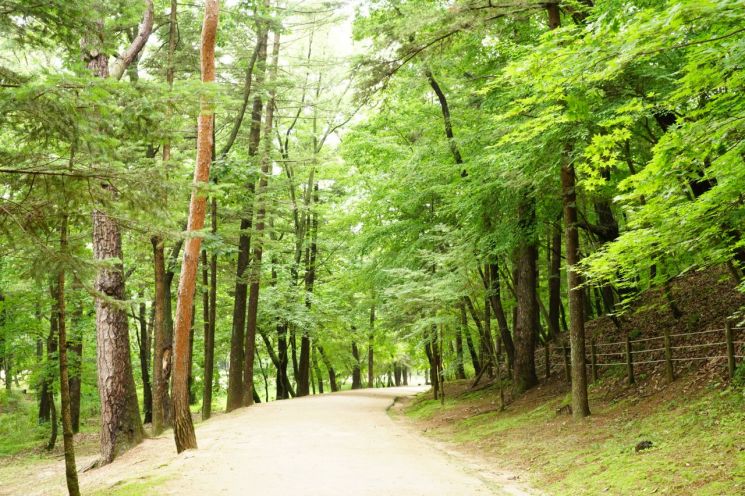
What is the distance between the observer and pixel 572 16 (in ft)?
34.5

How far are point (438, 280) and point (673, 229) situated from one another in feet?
29.5

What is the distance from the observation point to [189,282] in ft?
33.5

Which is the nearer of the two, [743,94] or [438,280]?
[743,94]

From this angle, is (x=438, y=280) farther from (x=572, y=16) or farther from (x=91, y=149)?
(x=91, y=149)

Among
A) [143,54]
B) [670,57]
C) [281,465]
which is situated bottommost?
[281,465]

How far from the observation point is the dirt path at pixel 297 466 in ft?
22.5

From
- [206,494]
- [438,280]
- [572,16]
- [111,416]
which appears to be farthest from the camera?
[438,280]

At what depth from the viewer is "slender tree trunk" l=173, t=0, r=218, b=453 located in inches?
384

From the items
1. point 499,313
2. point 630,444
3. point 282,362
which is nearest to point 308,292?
point 282,362

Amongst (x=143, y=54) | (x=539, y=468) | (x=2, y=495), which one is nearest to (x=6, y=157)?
(x=539, y=468)

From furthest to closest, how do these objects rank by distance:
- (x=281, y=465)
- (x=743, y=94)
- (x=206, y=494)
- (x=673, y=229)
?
1. (x=281, y=465)
2. (x=206, y=494)
3. (x=673, y=229)
4. (x=743, y=94)

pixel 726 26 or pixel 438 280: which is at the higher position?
pixel 726 26

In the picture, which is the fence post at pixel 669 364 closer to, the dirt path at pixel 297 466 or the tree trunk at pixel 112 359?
the dirt path at pixel 297 466

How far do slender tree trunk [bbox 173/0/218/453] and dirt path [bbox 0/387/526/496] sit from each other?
530 millimetres
